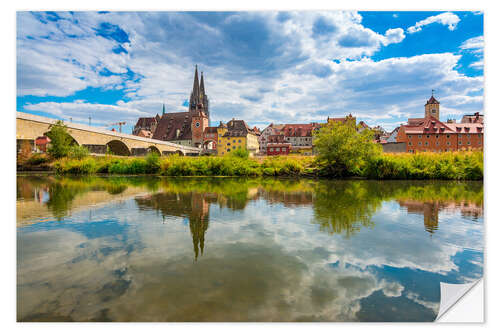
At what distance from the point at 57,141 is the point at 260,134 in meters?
57.9

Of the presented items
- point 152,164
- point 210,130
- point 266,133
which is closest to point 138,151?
point 152,164

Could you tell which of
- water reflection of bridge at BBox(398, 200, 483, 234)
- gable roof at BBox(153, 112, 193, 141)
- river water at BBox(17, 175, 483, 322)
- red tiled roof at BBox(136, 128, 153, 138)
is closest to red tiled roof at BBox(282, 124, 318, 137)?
gable roof at BBox(153, 112, 193, 141)

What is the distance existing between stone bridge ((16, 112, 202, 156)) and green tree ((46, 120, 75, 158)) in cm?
60

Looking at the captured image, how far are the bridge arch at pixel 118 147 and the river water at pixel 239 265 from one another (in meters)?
31.0

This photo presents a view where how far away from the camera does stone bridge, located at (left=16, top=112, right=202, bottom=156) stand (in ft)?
62.0

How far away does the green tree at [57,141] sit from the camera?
21.5m

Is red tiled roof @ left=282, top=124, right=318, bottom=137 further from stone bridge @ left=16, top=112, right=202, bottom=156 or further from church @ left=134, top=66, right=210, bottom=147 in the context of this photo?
stone bridge @ left=16, top=112, right=202, bottom=156

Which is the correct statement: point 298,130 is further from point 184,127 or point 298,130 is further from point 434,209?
point 434,209

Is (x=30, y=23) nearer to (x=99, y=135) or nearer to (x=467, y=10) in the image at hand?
(x=467, y=10)

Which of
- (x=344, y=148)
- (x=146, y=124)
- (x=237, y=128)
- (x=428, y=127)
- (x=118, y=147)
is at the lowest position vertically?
(x=344, y=148)

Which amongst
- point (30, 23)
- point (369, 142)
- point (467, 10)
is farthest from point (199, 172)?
point (467, 10)

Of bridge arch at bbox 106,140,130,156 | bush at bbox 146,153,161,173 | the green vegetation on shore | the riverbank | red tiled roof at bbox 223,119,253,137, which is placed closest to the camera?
the riverbank

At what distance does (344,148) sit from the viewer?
17188 millimetres

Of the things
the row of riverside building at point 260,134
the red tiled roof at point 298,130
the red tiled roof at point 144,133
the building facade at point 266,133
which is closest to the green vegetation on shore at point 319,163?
the row of riverside building at point 260,134
